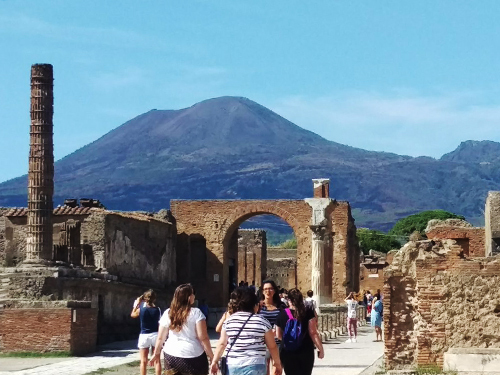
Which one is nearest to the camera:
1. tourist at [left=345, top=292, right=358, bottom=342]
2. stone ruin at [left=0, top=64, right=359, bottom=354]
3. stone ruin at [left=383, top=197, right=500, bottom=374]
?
stone ruin at [left=383, top=197, right=500, bottom=374]

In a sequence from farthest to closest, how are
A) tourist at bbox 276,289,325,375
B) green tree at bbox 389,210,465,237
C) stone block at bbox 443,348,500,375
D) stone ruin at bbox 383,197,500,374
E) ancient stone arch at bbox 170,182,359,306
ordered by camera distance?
1. green tree at bbox 389,210,465,237
2. ancient stone arch at bbox 170,182,359,306
3. stone ruin at bbox 383,197,500,374
4. stone block at bbox 443,348,500,375
5. tourist at bbox 276,289,325,375

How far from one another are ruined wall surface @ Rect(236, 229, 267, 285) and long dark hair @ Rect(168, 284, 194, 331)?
56116mm

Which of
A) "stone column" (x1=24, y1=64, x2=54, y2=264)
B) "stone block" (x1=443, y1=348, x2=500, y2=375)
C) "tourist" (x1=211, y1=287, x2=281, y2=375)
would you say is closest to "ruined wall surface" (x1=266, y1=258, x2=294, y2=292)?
"stone column" (x1=24, y1=64, x2=54, y2=264)

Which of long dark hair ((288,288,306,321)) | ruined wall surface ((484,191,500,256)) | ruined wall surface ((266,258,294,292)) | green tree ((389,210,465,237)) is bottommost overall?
long dark hair ((288,288,306,321))

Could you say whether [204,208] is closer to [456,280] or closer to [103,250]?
[103,250]

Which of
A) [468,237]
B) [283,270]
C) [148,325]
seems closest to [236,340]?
[148,325]

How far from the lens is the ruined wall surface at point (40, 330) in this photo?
86.2 feet

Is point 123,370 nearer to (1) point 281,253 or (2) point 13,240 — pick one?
(2) point 13,240

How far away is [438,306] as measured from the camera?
18688 millimetres

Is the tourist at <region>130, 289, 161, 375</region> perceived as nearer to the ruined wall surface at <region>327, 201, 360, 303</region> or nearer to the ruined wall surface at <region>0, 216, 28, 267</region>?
the ruined wall surface at <region>0, 216, 28, 267</region>

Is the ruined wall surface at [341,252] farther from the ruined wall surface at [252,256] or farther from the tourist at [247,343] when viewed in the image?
the tourist at [247,343]

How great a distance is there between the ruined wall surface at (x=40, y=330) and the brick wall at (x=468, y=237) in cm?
1040

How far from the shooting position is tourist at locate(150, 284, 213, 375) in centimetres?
1241

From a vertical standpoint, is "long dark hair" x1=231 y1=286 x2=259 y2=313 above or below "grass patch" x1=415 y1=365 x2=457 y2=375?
above
